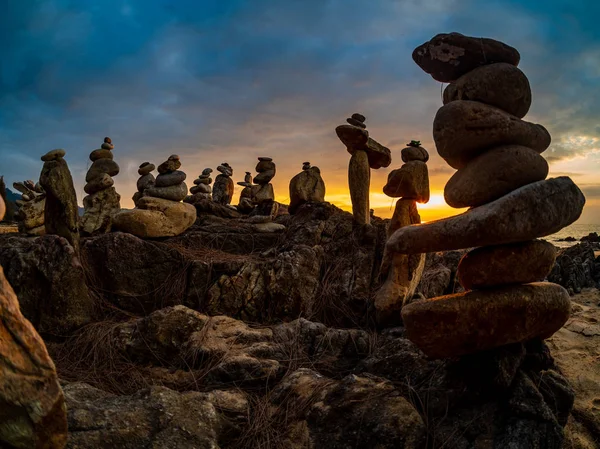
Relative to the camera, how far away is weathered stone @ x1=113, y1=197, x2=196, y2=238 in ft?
25.0

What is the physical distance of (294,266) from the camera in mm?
6816

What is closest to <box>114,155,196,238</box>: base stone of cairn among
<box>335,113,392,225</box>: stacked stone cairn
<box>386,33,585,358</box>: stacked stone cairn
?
<box>335,113,392,225</box>: stacked stone cairn

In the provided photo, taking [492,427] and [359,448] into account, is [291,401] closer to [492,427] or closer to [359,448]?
[359,448]

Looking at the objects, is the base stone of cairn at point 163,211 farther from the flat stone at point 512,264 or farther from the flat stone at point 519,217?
the flat stone at point 512,264

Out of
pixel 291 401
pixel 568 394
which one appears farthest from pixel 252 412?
pixel 568 394

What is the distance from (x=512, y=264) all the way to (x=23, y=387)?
3707 millimetres

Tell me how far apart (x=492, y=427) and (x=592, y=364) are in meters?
2.57

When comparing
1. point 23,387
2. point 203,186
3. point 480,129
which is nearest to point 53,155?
point 23,387

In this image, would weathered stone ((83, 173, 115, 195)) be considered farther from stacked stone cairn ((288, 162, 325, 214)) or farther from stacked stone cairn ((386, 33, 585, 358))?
stacked stone cairn ((386, 33, 585, 358))

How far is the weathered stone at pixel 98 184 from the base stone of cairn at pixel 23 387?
24.4 feet

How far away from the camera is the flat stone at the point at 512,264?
3.53 meters

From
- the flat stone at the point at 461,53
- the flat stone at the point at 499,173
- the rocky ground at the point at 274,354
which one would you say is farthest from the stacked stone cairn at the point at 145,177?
the flat stone at the point at 499,173

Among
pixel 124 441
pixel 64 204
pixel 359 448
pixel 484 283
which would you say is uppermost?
pixel 64 204

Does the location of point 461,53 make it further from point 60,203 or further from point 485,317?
point 60,203
